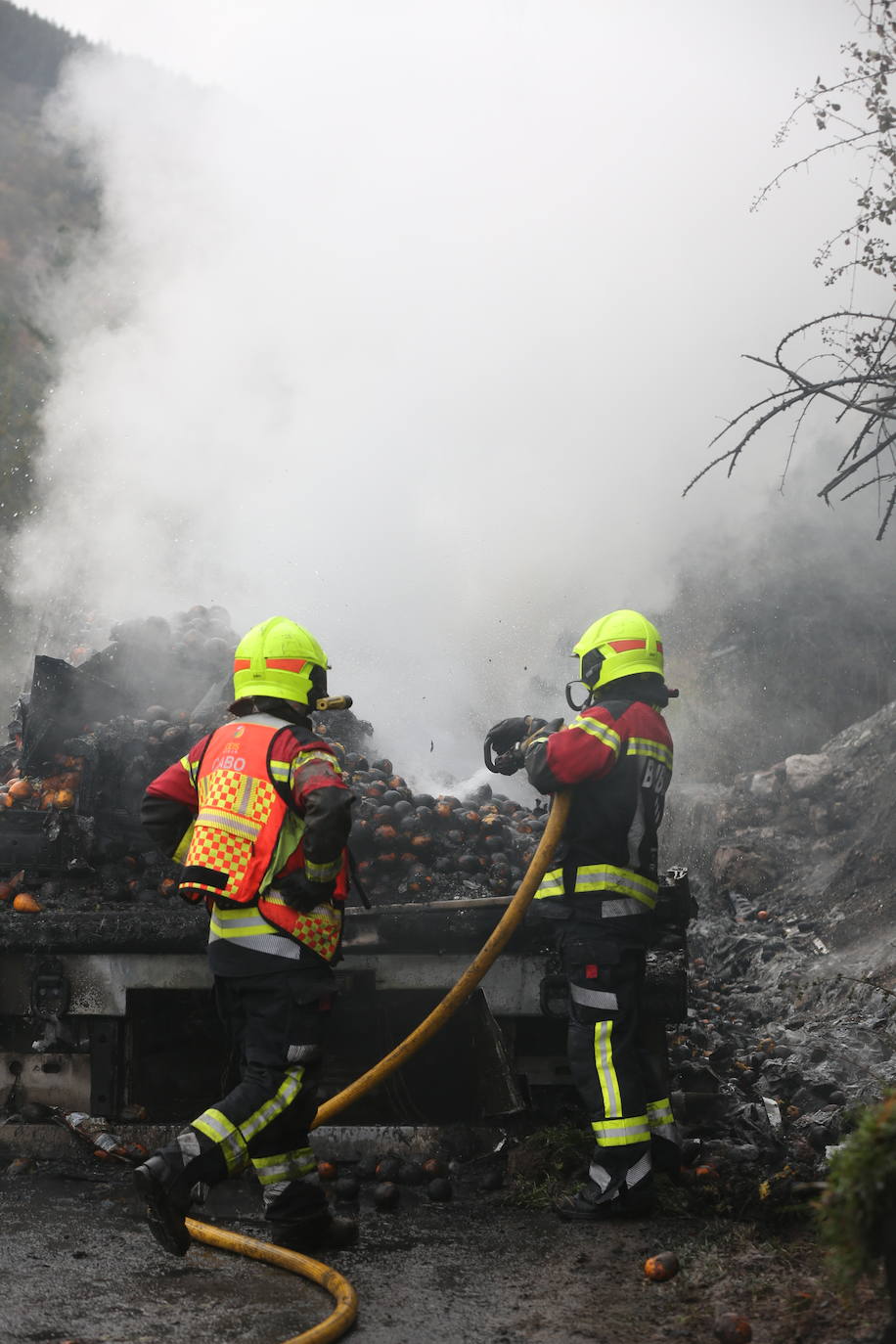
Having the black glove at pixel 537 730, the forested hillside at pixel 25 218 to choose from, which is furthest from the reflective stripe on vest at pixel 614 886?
the forested hillside at pixel 25 218

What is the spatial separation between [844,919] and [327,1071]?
491 centimetres

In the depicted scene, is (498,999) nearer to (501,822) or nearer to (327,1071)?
(327,1071)

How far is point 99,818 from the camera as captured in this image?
5496 mm

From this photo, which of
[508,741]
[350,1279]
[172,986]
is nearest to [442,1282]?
[350,1279]

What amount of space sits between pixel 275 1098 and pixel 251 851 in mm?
759

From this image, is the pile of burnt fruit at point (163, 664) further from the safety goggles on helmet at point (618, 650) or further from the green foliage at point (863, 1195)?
the green foliage at point (863, 1195)

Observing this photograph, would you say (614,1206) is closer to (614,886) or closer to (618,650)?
(614,886)

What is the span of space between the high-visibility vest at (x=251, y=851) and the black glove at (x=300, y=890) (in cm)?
2

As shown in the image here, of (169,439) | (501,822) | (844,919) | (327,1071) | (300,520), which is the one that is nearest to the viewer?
(327,1071)

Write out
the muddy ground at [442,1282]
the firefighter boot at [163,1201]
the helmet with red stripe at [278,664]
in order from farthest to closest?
the helmet with red stripe at [278,664] < the firefighter boot at [163,1201] < the muddy ground at [442,1282]

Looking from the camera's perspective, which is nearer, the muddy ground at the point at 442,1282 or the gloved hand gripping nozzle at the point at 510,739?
the muddy ground at the point at 442,1282

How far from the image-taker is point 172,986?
15.1 ft

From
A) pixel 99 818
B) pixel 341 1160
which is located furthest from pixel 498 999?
pixel 99 818

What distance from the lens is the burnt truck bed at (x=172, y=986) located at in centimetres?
456
